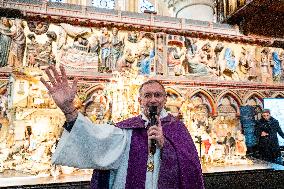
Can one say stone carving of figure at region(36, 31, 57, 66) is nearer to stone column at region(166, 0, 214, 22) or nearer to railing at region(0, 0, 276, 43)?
railing at region(0, 0, 276, 43)

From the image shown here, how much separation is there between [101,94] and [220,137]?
3.38 meters

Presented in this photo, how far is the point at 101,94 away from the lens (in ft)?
22.3

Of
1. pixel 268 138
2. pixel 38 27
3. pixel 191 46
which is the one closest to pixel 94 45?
pixel 38 27

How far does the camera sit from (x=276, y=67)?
8.58m

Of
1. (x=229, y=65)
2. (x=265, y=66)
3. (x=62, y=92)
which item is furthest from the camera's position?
(x=265, y=66)

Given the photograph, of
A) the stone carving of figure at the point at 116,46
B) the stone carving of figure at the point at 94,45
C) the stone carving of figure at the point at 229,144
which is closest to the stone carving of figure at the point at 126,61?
the stone carving of figure at the point at 116,46

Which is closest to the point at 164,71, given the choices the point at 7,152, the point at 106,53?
the point at 106,53

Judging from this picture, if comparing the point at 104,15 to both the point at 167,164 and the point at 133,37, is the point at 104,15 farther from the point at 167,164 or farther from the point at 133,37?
the point at 167,164

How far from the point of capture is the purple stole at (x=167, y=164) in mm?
2131

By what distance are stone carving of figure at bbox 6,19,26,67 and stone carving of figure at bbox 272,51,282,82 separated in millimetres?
7253

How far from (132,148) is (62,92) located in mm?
753

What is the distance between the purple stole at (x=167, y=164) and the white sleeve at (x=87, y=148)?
6.3 inches

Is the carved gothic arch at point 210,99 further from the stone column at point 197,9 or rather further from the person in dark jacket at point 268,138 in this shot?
the stone column at point 197,9

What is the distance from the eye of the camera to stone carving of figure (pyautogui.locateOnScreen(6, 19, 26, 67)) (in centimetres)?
641
